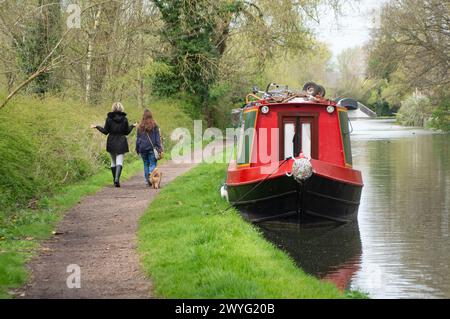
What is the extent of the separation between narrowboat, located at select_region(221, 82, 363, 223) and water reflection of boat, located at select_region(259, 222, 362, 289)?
8.8 inches

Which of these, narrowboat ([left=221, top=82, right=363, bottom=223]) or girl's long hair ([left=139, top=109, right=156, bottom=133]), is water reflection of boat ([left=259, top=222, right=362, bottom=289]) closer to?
narrowboat ([left=221, top=82, right=363, bottom=223])

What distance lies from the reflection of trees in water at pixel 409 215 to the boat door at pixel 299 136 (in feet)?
5.84

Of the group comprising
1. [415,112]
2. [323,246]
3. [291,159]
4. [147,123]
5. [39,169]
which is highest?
[147,123]

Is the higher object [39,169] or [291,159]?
[291,159]

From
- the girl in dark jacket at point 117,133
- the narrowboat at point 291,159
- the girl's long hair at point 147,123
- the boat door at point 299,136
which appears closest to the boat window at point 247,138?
the narrowboat at point 291,159

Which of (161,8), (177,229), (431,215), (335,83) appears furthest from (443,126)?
(335,83)

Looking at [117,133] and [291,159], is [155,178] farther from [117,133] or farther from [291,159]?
[291,159]

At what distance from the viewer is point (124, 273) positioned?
319 inches

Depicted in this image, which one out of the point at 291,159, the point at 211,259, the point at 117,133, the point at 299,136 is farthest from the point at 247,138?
the point at 211,259

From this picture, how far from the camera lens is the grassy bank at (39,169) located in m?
9.88

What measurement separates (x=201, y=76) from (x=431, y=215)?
17948 mm

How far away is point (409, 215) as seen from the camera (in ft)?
50.7

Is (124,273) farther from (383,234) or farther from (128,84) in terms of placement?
(128,84)

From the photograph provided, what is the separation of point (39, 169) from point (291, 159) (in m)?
4.59
